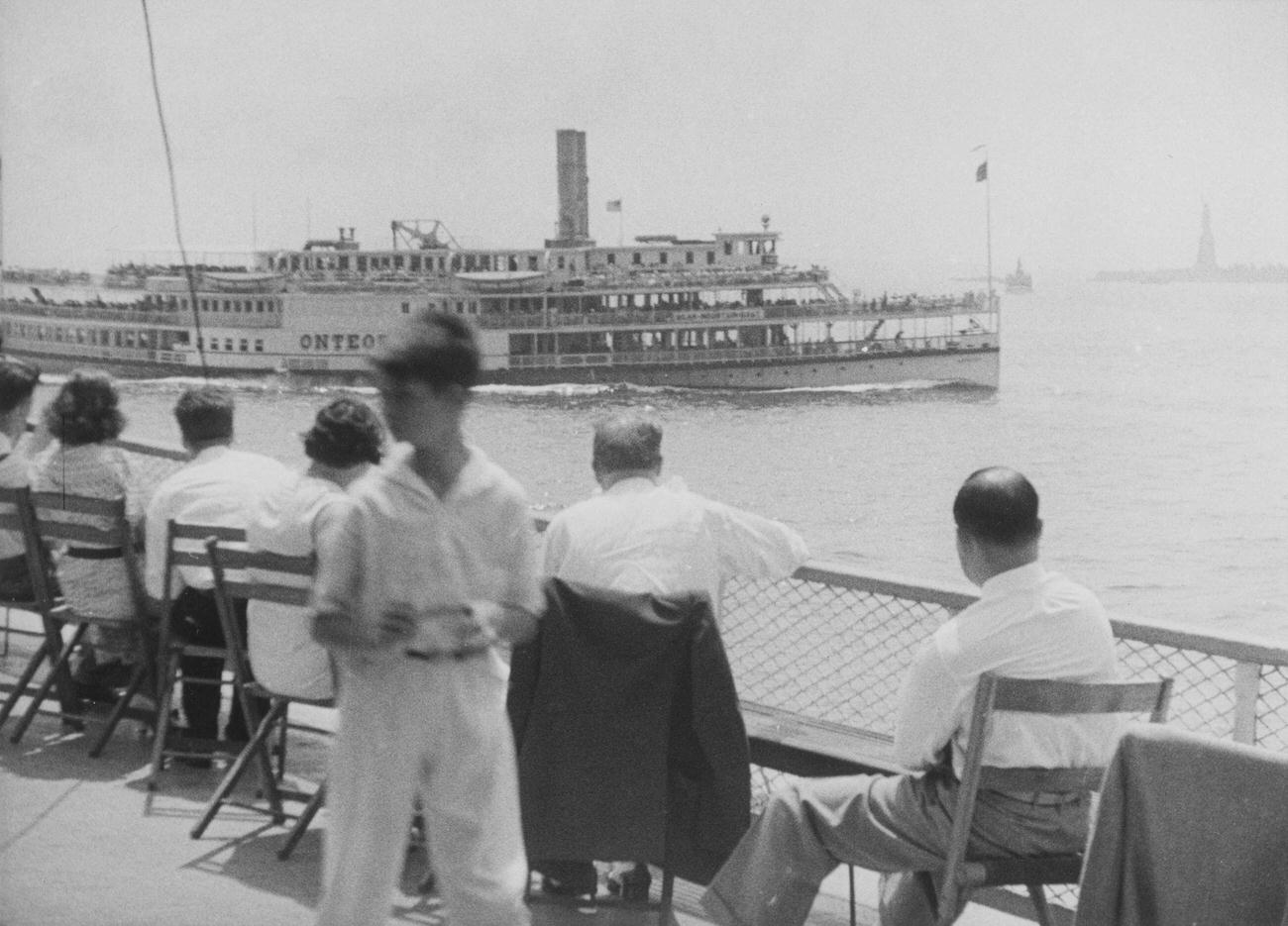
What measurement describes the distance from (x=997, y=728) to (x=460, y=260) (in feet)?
187

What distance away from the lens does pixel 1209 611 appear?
1331 inches

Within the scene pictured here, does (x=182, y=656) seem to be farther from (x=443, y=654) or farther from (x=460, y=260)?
(x=460, y=260)

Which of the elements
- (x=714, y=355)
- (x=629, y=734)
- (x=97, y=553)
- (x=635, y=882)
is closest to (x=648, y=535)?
(x=629, y=734)

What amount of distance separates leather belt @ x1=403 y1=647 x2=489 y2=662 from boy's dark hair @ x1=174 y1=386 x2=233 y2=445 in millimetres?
2007

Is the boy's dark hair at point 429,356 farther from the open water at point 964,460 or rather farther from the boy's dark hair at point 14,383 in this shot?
the open water at point 964,460

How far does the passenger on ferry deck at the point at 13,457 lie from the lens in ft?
15.3

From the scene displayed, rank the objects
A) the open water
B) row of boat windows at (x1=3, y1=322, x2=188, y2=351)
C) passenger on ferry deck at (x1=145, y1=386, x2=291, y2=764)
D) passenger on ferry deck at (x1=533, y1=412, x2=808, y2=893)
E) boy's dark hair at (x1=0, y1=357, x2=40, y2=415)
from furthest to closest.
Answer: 1. row of boat windows at (x1=3, y1=322, x2=188, y2=351)
2. the open water
3. boy's dark hair at (x1=0, y1=357, x2=40, y2=415)
4. passenger on ferry deck at (x1=145, y1=386, x2=291, y2=764)
5. passenger on ferry deck at (x1=533, y1=412, x2=808, y2=893)

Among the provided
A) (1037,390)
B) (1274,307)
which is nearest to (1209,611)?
(1037,390)

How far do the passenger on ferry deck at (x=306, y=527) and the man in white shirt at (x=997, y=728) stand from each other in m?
1.22

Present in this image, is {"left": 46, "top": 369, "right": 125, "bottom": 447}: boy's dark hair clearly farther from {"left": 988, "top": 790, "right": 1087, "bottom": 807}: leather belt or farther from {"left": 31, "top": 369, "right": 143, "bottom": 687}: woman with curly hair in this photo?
{"left": 988, "top": 790, "right": 1087, "bottom": 807}: leather belt

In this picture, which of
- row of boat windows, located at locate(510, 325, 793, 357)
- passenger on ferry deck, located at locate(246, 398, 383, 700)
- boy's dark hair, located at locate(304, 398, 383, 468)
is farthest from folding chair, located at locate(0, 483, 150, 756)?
row of boat windows, located at locate(510, 325, 793, 357)

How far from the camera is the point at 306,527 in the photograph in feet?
12.1

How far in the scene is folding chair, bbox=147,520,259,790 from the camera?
3.95m

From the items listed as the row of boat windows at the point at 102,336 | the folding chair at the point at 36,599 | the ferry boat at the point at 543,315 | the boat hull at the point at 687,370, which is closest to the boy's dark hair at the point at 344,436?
the folding chair at the point at 36,599
